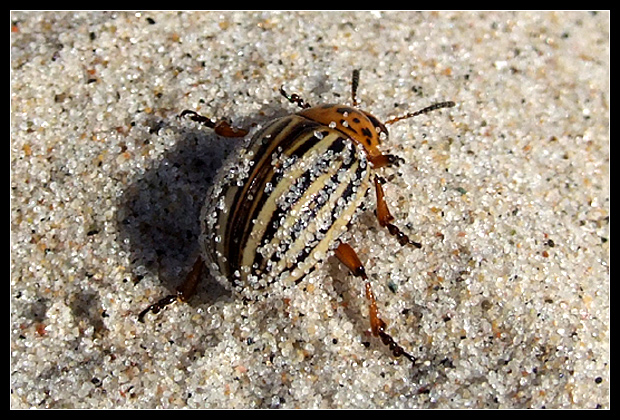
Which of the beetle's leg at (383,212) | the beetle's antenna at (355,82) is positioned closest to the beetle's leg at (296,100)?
the beetle's antenna at (355,82)

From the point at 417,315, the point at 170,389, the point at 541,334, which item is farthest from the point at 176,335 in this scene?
the point at 541,334

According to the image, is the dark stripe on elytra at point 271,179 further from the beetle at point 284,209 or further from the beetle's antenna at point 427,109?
the beetle's antenna at point 427,109

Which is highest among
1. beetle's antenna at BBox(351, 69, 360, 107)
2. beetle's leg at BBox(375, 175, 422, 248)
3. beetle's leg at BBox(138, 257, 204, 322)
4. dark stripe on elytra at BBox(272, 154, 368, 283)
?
beetle's antenna at BBox(351, 69, 360, 107)

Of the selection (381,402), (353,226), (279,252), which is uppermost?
(279,252)

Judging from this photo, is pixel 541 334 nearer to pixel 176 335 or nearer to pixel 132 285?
pixel 176 335

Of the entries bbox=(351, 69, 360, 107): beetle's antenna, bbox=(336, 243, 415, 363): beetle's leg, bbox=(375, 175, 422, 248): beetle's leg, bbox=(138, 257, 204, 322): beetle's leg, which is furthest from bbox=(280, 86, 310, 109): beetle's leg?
bbox=(138, 257, 204, 322): beetle's leg

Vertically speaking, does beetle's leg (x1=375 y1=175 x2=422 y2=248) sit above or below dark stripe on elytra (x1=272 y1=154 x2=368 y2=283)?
below

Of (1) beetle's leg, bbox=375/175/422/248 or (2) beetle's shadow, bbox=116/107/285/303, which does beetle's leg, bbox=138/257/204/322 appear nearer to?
(2) beetle's shadow, bbox=116/107/285/303
